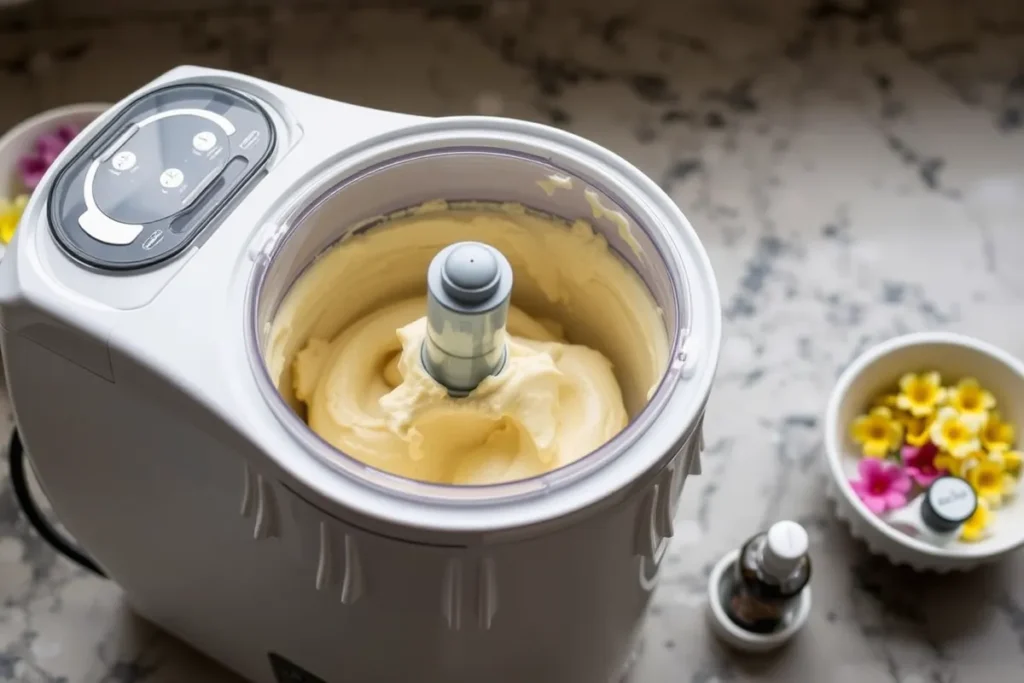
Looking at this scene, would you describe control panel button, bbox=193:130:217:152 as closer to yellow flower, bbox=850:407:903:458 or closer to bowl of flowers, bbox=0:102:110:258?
bowl of flowers, bbox=0:102:110:258

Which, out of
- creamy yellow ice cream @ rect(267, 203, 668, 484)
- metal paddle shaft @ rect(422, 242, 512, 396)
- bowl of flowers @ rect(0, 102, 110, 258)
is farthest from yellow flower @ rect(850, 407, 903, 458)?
bowl of flowers @ rect(0, 102, 110, 258)

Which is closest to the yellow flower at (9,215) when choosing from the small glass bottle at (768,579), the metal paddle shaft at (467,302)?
the metal paddle shaft at (467,302)

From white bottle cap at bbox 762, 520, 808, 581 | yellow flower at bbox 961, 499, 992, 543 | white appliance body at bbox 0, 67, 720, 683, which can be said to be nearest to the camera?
white appliance body at bbox 0, 67, 720, 683

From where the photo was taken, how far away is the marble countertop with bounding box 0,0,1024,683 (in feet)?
2.68

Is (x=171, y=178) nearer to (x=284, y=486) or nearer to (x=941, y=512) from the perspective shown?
(x=284, y=486)

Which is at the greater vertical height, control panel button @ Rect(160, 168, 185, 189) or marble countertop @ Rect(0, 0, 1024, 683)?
control panel button @ Rect(160, 168, 185, 189)

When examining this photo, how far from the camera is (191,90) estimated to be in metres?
0.54

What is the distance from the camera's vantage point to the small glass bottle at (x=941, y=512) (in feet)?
2.41

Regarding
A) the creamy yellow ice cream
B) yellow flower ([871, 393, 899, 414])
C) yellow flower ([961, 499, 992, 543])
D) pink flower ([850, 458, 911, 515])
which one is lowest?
yellow flower ([961, 499, 992, 543])

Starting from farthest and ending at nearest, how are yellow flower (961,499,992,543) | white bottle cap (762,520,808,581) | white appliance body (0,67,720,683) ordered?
yellow flower (961,499,992,543), white bottle cap (762,520,808,581), white appliance body (0,67,720,683)

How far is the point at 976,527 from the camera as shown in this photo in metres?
0.76

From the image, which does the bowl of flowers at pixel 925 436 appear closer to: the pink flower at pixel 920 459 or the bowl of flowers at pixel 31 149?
the pink flower at pixel 920 459

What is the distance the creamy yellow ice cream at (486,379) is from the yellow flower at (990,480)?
0.35m

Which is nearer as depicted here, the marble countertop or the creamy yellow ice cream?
the creamy yellow ice cream
